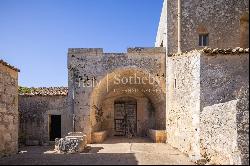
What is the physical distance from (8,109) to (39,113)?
4.97 metres

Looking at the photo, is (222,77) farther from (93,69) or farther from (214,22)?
(93,69)

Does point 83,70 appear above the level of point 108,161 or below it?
above

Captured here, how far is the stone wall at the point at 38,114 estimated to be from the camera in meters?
16.2

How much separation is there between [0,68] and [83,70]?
5250mm

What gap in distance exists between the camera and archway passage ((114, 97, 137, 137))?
830 inches

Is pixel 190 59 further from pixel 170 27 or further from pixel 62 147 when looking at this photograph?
pixel 62 147

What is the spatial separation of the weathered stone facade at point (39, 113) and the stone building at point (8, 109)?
3.95 metres

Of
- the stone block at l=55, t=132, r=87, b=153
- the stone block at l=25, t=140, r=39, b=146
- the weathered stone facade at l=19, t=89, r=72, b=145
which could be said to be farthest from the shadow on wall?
the stone block at l=25, t=140, r=39, b=146

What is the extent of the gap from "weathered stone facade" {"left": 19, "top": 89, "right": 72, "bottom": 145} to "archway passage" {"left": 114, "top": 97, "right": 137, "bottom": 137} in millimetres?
5690

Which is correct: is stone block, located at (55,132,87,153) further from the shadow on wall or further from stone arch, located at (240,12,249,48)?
stone arch, located at (240,12,249,48)

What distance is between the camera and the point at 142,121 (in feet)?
67.5

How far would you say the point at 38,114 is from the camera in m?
16.3

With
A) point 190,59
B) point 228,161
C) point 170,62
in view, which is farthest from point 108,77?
point 228,161

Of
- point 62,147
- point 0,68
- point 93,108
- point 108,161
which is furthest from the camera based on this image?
point 93,108
